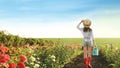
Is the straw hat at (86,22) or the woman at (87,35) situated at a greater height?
the straw hat at (86,22)

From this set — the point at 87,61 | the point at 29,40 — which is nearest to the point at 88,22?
the point at 87,61

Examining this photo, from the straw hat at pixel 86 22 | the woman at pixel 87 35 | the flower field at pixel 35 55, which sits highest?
the straw hat at pixel 86 22

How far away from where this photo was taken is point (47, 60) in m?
12.8

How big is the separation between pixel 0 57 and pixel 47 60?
14.5 ft

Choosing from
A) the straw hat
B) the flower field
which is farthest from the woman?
the flower field

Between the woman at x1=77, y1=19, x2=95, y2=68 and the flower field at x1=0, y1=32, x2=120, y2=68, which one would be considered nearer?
the flower field at x1=0, y1=32, x2=120, y2=68

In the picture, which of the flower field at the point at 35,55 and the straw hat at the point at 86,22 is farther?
the straw hat at the point at 86,22

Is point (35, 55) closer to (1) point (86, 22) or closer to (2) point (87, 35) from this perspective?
(2) point (87, 35)

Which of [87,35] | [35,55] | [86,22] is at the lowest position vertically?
[35,55]

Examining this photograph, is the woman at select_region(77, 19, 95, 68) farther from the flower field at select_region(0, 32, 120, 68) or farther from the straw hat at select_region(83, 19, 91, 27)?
the flower field at select_region(0, 32, 120, 68)

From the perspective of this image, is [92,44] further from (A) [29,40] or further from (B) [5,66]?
(A) [29,40]

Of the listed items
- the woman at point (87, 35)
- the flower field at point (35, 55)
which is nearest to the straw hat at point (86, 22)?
the woman at point (87, 35)

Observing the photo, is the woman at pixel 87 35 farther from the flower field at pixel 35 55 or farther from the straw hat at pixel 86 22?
the flower field at pixel 35 55

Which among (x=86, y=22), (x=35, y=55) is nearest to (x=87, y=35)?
(x=86, y=22)
